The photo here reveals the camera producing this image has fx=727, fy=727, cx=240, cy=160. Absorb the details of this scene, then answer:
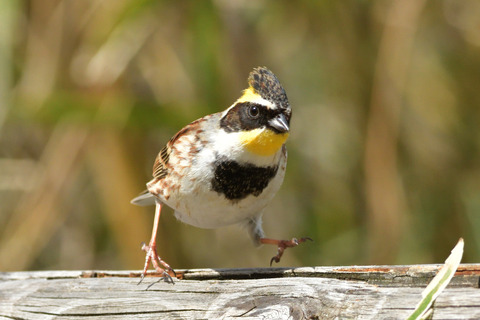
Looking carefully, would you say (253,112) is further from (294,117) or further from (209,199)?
(294,117)

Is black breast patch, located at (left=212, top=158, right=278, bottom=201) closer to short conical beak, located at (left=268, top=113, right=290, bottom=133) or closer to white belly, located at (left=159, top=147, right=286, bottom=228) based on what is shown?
white belly, located at (left=159, top=147, right=286, bottom=228)

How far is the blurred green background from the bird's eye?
4.28 ft

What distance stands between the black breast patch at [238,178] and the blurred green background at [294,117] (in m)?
1.24

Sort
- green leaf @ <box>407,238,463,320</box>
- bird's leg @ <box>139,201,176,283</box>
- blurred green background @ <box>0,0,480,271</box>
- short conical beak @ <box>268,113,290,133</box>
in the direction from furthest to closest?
blurred green background @ <box>0,0,480,271</box> → short conical beak @ <box>268,113,290,133</box> → bird's leg @ <box>139,201,176,283</box> → green leaf @ <box>407,238,463,320</box>

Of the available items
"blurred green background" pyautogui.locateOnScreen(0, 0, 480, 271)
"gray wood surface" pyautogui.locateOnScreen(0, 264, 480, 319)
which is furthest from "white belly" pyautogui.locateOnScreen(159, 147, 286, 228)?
"blurred green background" pyautogui.locateOnScreen(0, 0, 480, 271)

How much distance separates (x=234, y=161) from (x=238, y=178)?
0.08m

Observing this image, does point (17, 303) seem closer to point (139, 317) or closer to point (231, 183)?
point (139, 317)

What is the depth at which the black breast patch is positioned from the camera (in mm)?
3109

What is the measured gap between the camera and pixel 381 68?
15.7 ft

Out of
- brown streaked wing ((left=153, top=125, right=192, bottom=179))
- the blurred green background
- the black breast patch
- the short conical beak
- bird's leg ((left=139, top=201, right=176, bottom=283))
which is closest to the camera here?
bird's leg ((left=139, top=201, right=176, bottom=283))

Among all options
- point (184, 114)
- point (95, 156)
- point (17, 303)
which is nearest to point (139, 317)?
point (17, 303)

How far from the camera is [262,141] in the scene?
9.91ft

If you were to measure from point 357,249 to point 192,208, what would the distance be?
2166mm

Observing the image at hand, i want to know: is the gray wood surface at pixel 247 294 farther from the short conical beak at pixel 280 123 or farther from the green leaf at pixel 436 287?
the short conical beak at pixel 280 123
